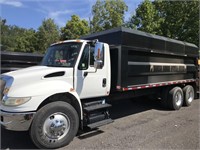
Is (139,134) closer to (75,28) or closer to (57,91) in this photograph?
(57,91)

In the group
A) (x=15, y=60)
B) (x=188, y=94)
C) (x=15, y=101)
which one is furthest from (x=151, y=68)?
(x=15, y=60)

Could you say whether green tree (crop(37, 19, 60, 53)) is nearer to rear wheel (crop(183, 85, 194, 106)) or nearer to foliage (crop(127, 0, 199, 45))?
foliage (crop(127, 0, 199, 45))

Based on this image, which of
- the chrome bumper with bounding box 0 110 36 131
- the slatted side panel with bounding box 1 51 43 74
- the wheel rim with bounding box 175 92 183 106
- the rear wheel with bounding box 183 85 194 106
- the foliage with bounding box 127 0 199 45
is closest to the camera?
the chrome bumper with bounding box 0 110 36 131

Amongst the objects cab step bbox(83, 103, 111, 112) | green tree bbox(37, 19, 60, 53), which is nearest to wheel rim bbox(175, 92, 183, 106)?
cab step bbox(83, 103, 111, 112)

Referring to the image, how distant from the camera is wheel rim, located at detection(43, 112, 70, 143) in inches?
163

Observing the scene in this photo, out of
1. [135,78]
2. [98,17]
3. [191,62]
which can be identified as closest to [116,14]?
[98,17]

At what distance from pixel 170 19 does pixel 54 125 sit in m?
20.9

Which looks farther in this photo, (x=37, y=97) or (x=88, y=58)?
(x=88, y=58)

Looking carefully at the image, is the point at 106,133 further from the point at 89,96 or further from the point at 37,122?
the point at 37,122

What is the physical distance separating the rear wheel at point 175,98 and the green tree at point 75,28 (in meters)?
23.0

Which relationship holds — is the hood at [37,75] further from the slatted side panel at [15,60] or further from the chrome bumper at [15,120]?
the slatted side panel at [15,60]

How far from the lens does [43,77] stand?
4.30 m

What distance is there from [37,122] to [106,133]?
1918 mm

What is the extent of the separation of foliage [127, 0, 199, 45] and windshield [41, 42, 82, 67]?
54.9 feet
